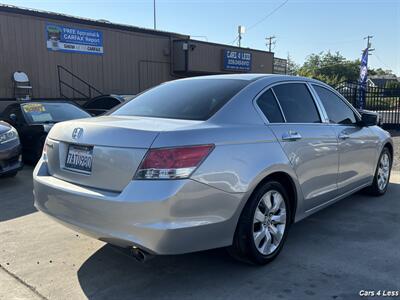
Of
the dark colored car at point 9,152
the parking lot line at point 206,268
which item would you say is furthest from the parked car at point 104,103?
the parking lot line at point 206,268

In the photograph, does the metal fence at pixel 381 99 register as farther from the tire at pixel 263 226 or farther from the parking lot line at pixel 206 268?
the tire at pixel 263 226

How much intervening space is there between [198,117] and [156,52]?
15.5 meters

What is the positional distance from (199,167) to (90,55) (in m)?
14.0

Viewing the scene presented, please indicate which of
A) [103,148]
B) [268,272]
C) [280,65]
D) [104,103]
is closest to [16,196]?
[103,148]

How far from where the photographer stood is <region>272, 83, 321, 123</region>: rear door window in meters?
3.84

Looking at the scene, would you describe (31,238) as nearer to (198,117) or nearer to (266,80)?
(198,117)

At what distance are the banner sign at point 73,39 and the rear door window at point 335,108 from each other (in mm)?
12157

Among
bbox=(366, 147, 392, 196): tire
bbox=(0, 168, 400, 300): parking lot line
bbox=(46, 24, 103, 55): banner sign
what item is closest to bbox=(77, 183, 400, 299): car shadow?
bbox=(0, 168, 400, 300): parking lot line

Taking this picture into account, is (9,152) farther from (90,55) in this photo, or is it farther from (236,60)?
(236,60)

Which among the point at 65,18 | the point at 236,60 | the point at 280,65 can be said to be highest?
the point at 65,18

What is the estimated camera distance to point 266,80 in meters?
3.78

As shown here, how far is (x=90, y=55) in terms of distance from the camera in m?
15.7

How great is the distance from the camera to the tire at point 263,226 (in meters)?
3.21

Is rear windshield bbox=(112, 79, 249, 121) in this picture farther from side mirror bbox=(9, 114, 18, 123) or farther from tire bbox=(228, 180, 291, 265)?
side mirror bbox=(9, 114, 18, 123)
